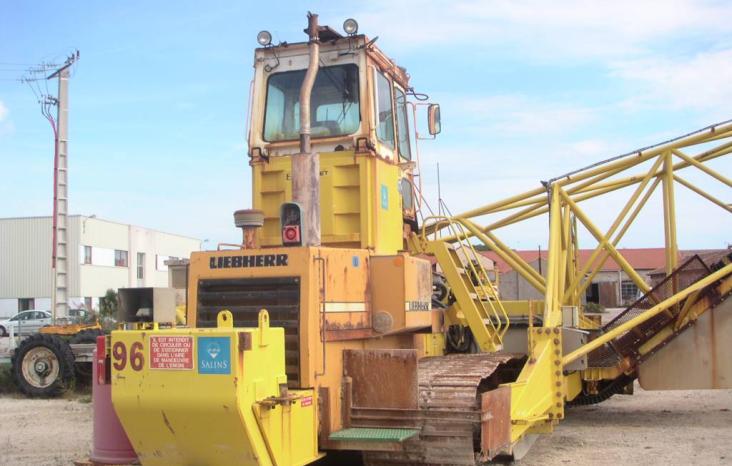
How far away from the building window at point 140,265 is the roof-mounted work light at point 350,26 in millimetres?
46475

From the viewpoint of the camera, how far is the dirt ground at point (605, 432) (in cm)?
907

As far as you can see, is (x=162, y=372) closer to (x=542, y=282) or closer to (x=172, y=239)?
(x=542, y=282)

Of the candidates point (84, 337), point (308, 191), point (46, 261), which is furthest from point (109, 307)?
point (308, 191)

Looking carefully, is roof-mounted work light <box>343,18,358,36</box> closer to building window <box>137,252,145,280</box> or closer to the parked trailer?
the parked trailer

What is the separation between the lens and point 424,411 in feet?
21.0

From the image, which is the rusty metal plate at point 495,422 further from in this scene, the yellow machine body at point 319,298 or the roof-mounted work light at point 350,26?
the roof-mounted work light at point 350,26

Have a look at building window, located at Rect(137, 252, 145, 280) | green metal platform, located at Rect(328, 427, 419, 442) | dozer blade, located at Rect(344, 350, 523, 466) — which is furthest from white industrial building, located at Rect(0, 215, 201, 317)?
green metal platform, located at Rect(328, 427, 419, 442)

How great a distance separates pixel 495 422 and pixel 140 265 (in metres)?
48.6

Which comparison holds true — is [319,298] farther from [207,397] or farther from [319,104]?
[319,104]

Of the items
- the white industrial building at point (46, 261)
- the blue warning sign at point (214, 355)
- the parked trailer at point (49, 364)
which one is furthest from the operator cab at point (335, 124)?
the white industrial building at point (46, 261)

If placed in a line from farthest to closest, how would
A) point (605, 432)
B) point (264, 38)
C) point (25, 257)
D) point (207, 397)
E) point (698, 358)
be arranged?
point (25, 257) → point (605, 432) → point (698, 358) → point (264, 38) → point (207, 397)

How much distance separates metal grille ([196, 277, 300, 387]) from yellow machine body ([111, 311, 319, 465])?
1.20 ft

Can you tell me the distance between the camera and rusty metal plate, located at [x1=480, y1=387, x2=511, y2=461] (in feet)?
20.7

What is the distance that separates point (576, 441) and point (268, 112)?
5.33 m
